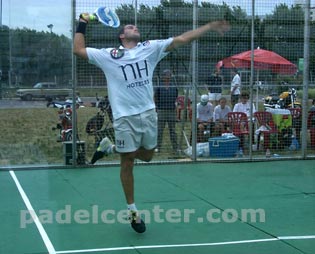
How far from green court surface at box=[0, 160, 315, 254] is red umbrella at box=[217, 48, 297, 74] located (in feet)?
8.02

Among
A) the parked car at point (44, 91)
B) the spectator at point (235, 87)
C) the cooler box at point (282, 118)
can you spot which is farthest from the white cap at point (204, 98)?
the parked car at point (44, 91)

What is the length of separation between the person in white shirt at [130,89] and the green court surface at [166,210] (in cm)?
55

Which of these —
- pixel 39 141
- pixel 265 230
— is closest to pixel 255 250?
pixel 265 230

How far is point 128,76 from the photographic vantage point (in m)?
6.49

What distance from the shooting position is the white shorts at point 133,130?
21.3 feet

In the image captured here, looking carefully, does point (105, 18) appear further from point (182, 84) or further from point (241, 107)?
point (241, 107)

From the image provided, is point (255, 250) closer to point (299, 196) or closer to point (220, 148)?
point (299, 196)

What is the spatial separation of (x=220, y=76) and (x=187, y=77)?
3.19ft

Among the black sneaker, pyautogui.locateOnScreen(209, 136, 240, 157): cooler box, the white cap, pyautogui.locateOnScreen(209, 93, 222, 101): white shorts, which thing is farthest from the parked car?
the black sneaker

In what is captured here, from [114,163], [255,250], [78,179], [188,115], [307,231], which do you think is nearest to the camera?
[255,250]

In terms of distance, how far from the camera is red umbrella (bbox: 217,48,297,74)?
12633mm

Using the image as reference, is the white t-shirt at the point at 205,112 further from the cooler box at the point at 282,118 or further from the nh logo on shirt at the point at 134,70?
the nh logo on shirt at the point at 134,70

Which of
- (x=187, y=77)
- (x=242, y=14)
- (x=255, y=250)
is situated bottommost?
(x=255, y=250)

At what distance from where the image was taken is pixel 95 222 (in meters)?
6.99
